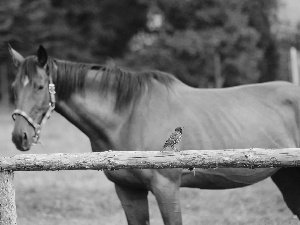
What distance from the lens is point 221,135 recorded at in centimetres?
485

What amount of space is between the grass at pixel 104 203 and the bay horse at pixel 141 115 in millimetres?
2056

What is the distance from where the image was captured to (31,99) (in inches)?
186

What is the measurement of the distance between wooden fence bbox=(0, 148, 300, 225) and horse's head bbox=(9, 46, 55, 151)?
1029mm

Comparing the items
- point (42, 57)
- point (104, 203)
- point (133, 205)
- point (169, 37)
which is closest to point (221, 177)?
point (133, 205)

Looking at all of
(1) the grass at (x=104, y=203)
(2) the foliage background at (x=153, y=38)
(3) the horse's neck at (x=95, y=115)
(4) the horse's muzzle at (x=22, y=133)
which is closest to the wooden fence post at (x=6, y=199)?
(4) the horse's muzzle at (x=22, y=133)

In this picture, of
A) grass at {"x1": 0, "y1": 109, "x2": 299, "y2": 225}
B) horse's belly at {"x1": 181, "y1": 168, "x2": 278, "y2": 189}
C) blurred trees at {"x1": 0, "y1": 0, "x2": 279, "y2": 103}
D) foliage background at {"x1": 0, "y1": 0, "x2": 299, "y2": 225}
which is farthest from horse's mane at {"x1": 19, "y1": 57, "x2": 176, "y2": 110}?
blurred trees at {"x1": 0, "y1": 0, "x2": 279, "y2": 103}

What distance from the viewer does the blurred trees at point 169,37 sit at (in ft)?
102

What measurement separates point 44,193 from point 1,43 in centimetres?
2439

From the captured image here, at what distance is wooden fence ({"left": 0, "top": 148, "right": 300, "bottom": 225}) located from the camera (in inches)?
139

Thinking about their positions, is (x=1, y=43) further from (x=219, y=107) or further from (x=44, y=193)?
(x=219, y=107)

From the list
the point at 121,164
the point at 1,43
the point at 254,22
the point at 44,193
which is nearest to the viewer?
the point at 121,164

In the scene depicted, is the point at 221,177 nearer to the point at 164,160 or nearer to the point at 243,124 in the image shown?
the point at 243,124

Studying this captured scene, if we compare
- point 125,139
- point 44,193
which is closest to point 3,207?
point 125,139

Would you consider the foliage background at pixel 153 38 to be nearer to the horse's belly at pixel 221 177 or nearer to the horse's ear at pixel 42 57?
the horse's ear at pixel 42 57
